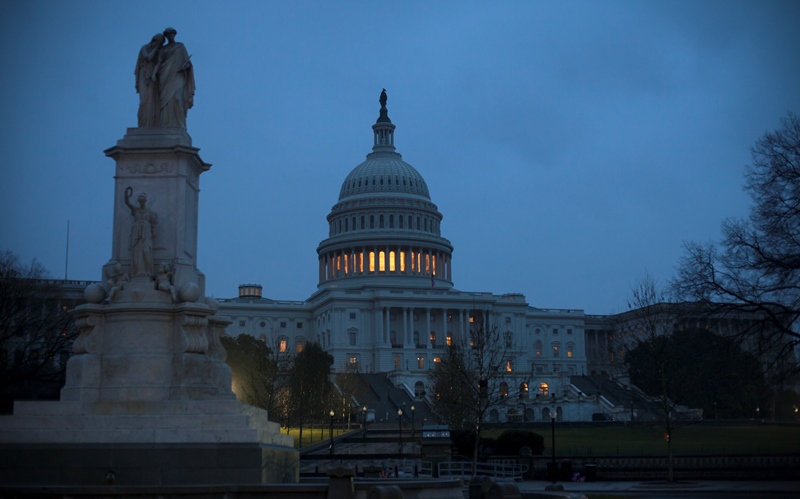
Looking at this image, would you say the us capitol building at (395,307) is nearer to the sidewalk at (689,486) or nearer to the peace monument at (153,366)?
the sidewalk at (689,486)

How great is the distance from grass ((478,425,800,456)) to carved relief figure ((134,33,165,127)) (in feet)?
130

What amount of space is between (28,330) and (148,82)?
50.5 m

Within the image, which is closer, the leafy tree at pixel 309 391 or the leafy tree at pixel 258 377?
the leafy tree at pixel 258 377

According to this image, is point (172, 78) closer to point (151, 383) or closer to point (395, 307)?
point (151, 383)

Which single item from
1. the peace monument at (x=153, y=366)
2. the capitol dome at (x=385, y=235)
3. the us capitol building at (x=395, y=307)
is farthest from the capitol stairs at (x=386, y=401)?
the peace monument at (x=153, y=366)

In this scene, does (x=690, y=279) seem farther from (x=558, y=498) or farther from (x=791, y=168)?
(x=558, y=498)

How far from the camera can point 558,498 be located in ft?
69.3

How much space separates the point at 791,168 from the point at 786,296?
561 centimetres

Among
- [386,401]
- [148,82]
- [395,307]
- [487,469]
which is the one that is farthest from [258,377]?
[395,307]

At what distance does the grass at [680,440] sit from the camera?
61.2m

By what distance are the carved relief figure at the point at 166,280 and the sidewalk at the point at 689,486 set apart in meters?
18.0

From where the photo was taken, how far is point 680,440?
243ft

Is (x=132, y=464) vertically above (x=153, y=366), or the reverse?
(x=153, y=366)

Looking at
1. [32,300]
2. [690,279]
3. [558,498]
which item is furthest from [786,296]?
[32,300]
